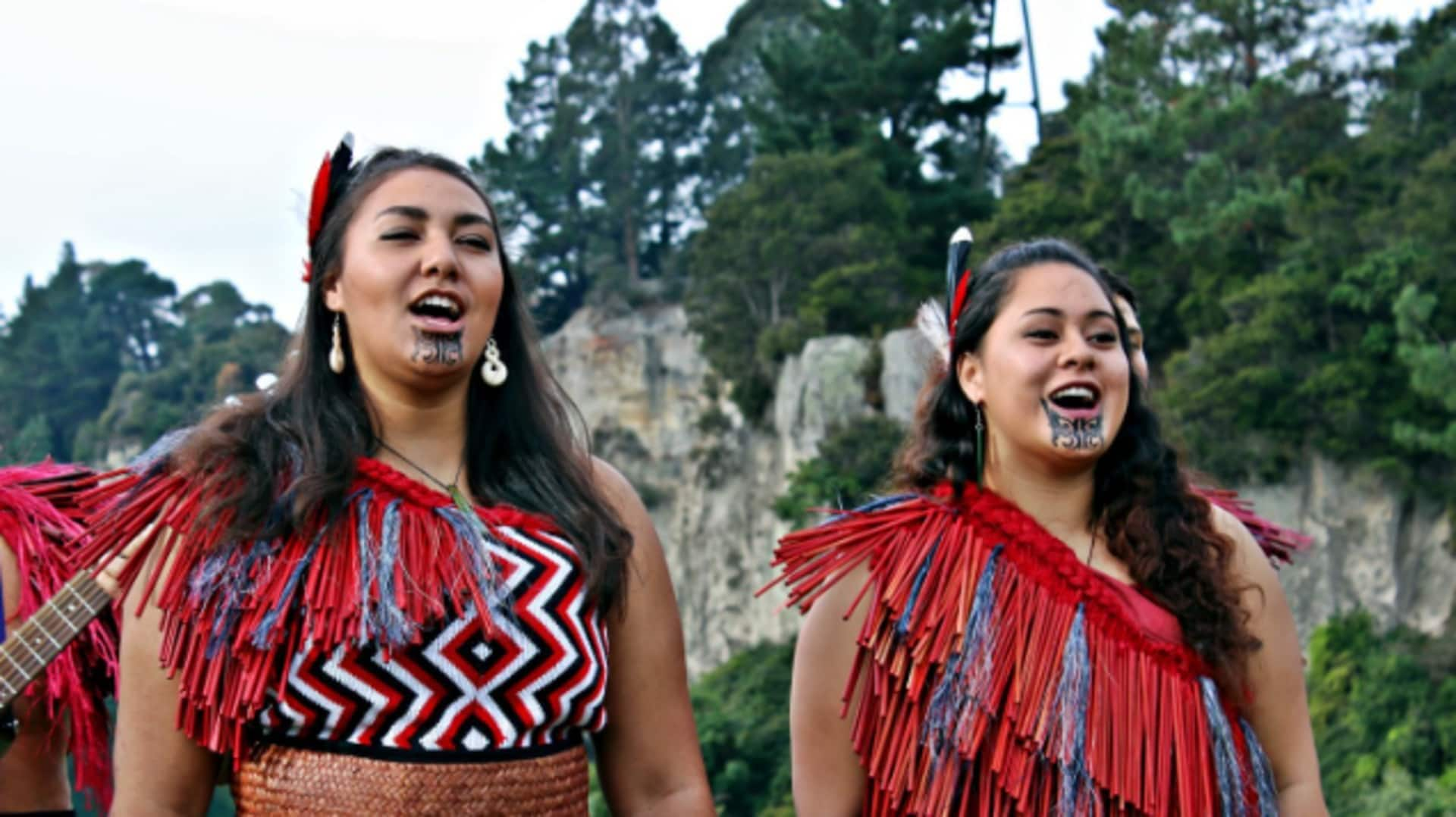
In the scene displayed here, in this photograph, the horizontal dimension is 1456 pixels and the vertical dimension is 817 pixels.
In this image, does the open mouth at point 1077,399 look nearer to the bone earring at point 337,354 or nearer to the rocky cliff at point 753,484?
the bone earring at point 337,354

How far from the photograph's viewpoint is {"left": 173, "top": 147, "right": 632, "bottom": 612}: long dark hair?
2537mm

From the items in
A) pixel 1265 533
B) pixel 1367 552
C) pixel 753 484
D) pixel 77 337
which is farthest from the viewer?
pixel 77 337

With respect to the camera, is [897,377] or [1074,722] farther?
[897,377]

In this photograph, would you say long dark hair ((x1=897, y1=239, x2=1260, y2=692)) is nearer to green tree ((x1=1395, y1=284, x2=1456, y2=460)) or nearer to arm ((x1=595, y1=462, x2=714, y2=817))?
arm ((x1=595, y1=462, x2=714, y2=817))

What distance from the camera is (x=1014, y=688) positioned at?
2.92 meters

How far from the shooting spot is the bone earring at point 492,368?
276 centimetres

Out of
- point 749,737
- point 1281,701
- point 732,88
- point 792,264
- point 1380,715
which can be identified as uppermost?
point 732,88

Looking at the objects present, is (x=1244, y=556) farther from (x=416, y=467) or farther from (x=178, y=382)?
(x=178, y=382)

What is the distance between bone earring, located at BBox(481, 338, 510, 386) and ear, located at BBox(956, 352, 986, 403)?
92 cm

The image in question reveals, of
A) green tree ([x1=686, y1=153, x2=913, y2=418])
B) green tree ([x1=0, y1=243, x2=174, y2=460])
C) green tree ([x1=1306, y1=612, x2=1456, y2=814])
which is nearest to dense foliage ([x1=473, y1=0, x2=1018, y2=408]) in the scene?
green tree ([x1=686, y1=153, x2=913, y2=418])

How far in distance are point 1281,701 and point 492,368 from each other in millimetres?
1492

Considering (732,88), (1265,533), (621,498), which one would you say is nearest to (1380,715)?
(1265,533)

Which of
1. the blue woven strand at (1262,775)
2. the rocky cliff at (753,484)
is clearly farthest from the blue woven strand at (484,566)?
the rocky cliff at (753,484)

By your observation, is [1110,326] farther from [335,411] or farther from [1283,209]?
[1283,209]
